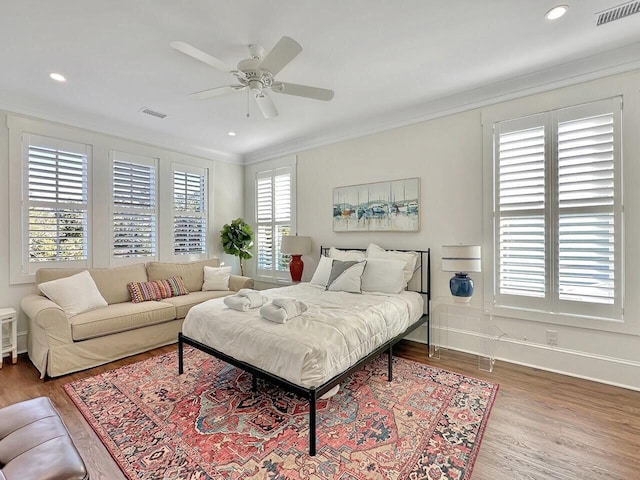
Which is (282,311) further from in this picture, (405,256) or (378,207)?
(378,207)

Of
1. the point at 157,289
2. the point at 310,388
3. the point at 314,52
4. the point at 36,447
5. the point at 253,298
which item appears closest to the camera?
the point at 36,447

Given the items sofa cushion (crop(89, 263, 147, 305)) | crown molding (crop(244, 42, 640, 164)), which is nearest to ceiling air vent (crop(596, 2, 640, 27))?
crown molding (crop(244, 42, 640, 164))

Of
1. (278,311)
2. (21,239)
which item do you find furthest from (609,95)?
A: (21,239)

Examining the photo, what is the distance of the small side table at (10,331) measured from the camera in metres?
3.21

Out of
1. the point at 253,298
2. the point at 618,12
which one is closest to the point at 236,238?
the point at 253,298

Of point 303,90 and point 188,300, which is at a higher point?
point 303,90

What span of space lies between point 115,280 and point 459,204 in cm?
444

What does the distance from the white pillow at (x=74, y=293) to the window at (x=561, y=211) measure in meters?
4.54

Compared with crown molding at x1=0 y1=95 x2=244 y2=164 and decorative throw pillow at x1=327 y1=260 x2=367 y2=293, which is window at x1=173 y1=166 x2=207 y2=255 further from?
decorative throw pillow at x1=327 y1=260 x2=367 y2=293

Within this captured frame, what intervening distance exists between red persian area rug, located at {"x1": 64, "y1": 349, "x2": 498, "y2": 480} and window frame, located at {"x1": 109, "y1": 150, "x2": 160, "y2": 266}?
1884 millimetres

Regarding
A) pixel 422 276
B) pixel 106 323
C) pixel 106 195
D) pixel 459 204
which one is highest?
pixel 106 195

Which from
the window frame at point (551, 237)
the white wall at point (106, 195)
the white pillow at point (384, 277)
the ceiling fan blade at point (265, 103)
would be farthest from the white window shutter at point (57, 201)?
the window frame at point (551, 237)

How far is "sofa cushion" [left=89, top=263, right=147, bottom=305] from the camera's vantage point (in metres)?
3.88

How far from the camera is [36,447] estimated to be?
1.25 meters
